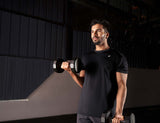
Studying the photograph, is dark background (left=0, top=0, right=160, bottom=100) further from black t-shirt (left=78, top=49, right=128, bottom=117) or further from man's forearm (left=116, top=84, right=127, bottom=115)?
man's forearm (left=116, top=84, right=127, bottom=115)

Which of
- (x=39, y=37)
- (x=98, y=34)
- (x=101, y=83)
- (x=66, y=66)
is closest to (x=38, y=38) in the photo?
(x=39, y=37)

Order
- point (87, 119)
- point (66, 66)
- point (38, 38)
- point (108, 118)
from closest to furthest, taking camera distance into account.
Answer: point (108, 118)
point (87, 119)
point (66, 66)
point (38, 38)

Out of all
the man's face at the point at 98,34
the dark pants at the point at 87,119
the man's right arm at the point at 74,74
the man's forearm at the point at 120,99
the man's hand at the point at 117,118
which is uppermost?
the man's face at the point at 98,34

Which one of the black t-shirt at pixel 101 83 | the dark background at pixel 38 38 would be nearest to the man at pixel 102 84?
the black t-shirt at pixel 101 83

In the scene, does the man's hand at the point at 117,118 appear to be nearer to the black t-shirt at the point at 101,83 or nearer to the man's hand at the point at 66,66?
the black t-shirt at the point at 101,83

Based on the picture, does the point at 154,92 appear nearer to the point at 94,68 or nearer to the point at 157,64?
the point at 157,64

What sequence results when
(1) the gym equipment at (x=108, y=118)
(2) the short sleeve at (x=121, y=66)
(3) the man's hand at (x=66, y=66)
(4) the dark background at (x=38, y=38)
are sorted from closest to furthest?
(1) the gym equipment at (x=108, y=118)
(2) the short sleeve at (x=121, y=66)
(3) the man's hand at (x=66, y=66)
(4) the dark background at (x=38, y=38)

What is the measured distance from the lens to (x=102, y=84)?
126 cm

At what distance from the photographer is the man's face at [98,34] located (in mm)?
1323

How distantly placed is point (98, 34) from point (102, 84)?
14.5 inches

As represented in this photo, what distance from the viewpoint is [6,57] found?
10.3ft

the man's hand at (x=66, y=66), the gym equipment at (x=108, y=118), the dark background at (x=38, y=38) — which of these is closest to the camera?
the gym equipment at (x=108, y=118)

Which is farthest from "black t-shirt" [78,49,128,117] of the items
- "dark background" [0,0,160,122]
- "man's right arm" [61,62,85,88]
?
"dark background" [0,0,160,122]

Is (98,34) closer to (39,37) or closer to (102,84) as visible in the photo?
(102,84)
